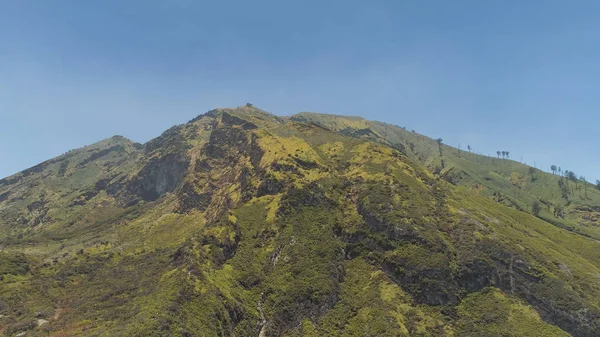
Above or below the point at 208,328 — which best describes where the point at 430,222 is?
above

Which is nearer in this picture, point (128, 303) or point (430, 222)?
point (128, 303)

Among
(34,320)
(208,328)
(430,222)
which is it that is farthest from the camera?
(430,222)

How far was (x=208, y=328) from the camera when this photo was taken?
4626 inches

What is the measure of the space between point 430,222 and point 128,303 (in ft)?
400

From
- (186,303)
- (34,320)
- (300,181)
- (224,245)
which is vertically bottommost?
(34,320)

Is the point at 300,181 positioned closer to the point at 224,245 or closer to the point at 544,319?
the point at 224,245

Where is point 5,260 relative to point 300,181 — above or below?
below

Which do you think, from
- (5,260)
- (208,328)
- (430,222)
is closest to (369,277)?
(430,222)

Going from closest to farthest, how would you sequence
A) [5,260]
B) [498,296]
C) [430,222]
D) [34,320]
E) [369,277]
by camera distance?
[34,320]
[498,296]
[369,277]
[430,222]
[5,260]

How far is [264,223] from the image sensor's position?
17962 centimetres

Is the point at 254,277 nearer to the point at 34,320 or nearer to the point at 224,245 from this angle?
the point at 224,245

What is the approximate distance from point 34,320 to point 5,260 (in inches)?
3092

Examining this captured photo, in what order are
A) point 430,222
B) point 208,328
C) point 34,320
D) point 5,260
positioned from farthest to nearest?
point 5,260 → point 430,222 → point 34,320 → point 208,328

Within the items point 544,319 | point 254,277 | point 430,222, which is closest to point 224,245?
point 254,277
